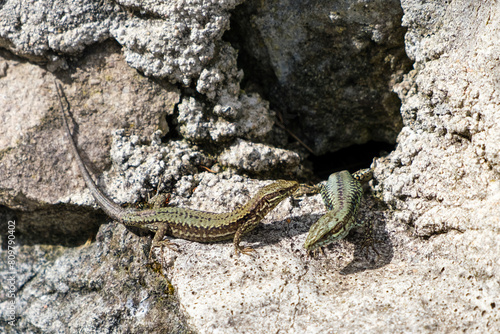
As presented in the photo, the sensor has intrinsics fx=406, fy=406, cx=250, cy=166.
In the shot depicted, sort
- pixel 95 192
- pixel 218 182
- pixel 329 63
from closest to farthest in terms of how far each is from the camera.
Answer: pixel 95 192
pixel 218 182
pixel 329 63

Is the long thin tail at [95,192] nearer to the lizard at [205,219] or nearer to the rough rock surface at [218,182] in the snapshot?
the lizard at [205,219]

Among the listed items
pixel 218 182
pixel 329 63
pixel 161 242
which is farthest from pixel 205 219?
pixel 329 63

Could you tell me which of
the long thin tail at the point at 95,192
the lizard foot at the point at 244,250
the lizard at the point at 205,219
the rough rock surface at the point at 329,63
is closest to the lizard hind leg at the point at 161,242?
the lizard at the point at 205,219

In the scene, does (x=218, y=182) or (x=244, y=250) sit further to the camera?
(x=218, y=182)

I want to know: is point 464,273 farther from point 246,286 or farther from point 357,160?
point 357,160

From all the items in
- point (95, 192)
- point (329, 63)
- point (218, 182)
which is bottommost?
point (218, 182)

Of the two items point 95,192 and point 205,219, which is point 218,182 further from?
point 95,192

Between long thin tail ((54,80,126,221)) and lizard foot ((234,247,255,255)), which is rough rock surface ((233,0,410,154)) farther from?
long thin tail ((54,80,126,221))

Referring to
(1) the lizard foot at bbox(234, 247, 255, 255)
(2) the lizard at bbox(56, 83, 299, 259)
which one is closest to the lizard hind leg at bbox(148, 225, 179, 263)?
(2) the lizard at bbox(56, 83, 299, 259)
